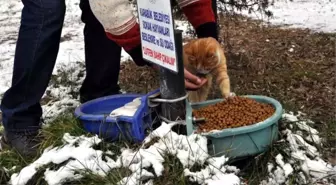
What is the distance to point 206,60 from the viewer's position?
2646 millimetres

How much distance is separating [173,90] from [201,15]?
633 mm

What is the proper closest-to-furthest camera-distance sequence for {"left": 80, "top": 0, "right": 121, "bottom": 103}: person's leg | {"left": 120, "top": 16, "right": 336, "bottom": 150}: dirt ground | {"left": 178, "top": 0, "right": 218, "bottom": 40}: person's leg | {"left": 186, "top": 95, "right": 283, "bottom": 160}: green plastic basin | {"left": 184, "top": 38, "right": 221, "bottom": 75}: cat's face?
{"left": 186, "top": 95, "right": 283, "bottom": 160}: green plastic basin, {"left": 184, "top": 38, "right": 221, "bottom": 75}: cat's face, {"left": 178, "top": 0, "right": 218, "bottom": 40}: person's leg, {"left": 80, "top": 0, "right": 121, "bottom": 103}: person's leg, {"left": 120, "top": 16, "right": 336, "bottom": 150}: dirt ground

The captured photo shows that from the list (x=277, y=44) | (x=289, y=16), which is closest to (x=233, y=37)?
(x=277, y=44)

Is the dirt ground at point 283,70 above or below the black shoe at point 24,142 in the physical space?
below

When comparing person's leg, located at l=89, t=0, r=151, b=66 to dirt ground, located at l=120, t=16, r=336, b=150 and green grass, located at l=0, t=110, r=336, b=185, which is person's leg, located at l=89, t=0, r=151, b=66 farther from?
dirt ground, located at l=120, t=16, r=336, b=150

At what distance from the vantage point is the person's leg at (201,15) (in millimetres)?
2836

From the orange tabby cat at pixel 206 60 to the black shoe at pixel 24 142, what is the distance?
87 cm

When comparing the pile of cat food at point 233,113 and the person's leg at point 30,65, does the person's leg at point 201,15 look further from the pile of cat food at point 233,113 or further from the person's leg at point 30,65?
the person's leg at point 30,65

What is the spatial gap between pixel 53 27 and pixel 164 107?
2.33 ft

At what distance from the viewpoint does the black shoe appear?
2.68m

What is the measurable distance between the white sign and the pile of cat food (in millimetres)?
378

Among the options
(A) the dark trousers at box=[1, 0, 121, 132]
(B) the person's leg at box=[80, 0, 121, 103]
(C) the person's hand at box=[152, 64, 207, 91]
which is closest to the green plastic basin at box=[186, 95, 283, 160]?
(C) the person's hand at box=[152, 64, 207, 91]

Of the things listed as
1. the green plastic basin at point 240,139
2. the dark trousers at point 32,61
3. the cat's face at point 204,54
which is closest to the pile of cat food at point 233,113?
the green plastic basin at point 240,139

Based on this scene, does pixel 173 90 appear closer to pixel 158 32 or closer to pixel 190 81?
pixel 190 81
